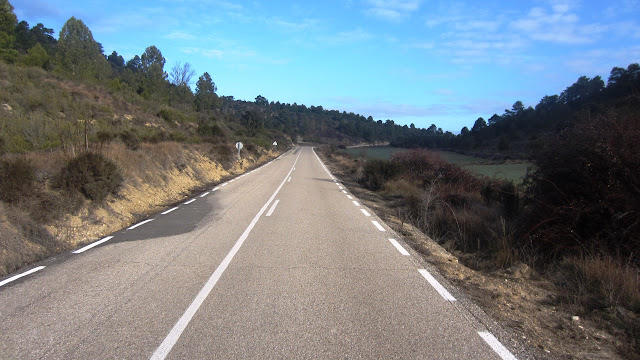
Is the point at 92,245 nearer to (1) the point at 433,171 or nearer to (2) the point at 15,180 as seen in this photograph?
(2) the point at 15,180

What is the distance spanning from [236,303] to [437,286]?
8.86ft

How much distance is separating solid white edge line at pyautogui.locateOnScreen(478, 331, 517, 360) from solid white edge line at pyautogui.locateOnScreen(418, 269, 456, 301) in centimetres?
97

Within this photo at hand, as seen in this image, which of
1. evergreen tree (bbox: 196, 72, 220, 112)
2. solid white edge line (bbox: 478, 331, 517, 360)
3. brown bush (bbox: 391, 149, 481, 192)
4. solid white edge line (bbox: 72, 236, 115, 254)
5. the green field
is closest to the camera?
solid white edge line (bbox: 478, 331, 517, 360)

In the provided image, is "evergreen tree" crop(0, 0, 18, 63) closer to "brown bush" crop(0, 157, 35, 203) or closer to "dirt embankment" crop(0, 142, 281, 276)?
"dirt embankment" crop(0, 142, 281, 276)

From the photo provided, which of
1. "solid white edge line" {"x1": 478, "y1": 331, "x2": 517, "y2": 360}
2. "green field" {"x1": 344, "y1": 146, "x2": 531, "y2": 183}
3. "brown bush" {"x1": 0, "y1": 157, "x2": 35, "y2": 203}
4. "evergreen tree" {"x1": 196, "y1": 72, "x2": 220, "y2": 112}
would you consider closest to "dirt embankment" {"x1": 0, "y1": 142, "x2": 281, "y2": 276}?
"brown bush" {"x1": 0, "y1": 157, "x2": 35, "y2": 203}

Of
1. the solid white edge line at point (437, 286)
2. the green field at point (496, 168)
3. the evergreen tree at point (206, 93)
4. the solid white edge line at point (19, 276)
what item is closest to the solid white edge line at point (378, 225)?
the solid white edge line at point (437, 286)

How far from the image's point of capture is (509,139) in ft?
128

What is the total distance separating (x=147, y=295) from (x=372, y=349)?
9.77ft

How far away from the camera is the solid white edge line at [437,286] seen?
504cm

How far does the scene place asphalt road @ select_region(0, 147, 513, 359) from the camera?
370 centimetres

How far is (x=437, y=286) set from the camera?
546cm

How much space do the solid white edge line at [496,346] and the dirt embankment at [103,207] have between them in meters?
6.73

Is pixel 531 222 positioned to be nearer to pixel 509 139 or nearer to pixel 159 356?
pixel 159 356

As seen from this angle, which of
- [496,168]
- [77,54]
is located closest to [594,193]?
[496,168]
